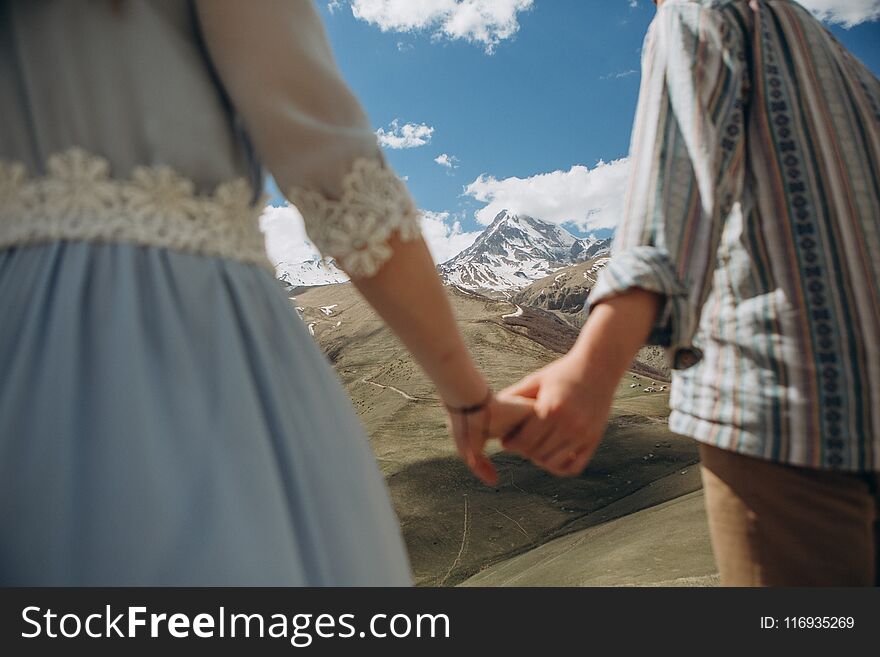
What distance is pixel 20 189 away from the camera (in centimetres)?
96

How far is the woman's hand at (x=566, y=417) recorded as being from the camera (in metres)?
1.26

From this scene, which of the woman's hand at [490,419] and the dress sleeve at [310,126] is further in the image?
the woman's hand at [490,419]

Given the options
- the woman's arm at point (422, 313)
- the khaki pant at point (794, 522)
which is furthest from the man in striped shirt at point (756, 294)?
the woman's arm at point (422, 313)

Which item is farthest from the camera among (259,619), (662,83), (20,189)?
(662,83)

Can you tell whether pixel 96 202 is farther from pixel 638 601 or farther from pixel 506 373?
→ pixel 506 373

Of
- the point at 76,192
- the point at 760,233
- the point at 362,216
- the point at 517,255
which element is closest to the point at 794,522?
the point at 760,233

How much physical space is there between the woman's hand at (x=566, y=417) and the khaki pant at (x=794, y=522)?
0.29 metres

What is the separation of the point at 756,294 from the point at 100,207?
1163 mm

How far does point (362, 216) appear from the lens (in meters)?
1.04

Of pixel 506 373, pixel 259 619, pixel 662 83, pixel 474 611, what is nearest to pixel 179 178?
pixel 259 619

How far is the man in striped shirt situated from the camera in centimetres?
122

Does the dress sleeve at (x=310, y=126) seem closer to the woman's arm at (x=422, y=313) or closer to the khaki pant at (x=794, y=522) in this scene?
the woman's arm at (x=422, y=313)

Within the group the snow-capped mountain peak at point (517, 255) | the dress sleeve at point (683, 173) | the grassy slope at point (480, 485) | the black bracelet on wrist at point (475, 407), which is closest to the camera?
the dress sleeve at point (683, 173)

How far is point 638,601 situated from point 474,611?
380 millimetres
